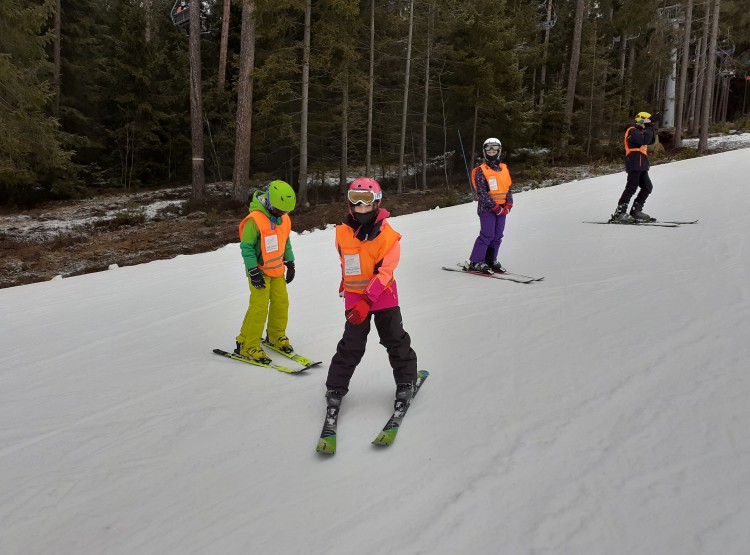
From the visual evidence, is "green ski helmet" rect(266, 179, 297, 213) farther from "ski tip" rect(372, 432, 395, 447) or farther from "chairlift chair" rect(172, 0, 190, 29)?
"chairlift chair" rect(172, 0, 190, 29)

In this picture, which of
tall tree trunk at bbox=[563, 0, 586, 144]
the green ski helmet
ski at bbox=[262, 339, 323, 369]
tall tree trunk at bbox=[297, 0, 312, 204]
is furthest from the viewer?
tall tree trunk at bbox=[563, 0, 586, 144]

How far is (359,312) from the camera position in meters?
3.85

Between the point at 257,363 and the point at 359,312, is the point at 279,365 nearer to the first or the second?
the point at 257,363

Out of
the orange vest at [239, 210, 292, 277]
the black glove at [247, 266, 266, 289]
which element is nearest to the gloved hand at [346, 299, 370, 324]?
the black glove at [247, 266, 266, 289]

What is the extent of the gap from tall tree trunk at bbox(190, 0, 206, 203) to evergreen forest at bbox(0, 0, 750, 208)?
0.19ft

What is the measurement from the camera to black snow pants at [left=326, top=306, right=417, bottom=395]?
4004mm

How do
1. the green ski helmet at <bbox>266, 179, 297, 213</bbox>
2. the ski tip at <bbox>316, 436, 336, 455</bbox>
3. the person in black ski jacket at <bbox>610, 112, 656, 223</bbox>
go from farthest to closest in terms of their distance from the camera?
the person in black ski jacket at <bbox>610, 112, 656, 223</bbox> < the green ski helmet at <bbox>266, 179, 297, 213</bbox> < the ski tip at <bbox>316, 436, 336, 455</bbox>

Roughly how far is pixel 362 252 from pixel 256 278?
4.77ft

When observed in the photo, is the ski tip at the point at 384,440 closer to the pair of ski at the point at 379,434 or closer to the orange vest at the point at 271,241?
the pair of ski at the point at 379,434

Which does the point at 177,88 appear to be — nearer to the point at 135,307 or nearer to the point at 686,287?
the point at 135,307

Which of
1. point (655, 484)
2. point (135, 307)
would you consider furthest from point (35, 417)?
point (655, 484)

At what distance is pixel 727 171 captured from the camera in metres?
15.0

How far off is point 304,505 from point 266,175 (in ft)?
69.2

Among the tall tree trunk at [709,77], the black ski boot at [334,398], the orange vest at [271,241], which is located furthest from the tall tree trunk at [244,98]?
the tall tree trunk at [709,77]
